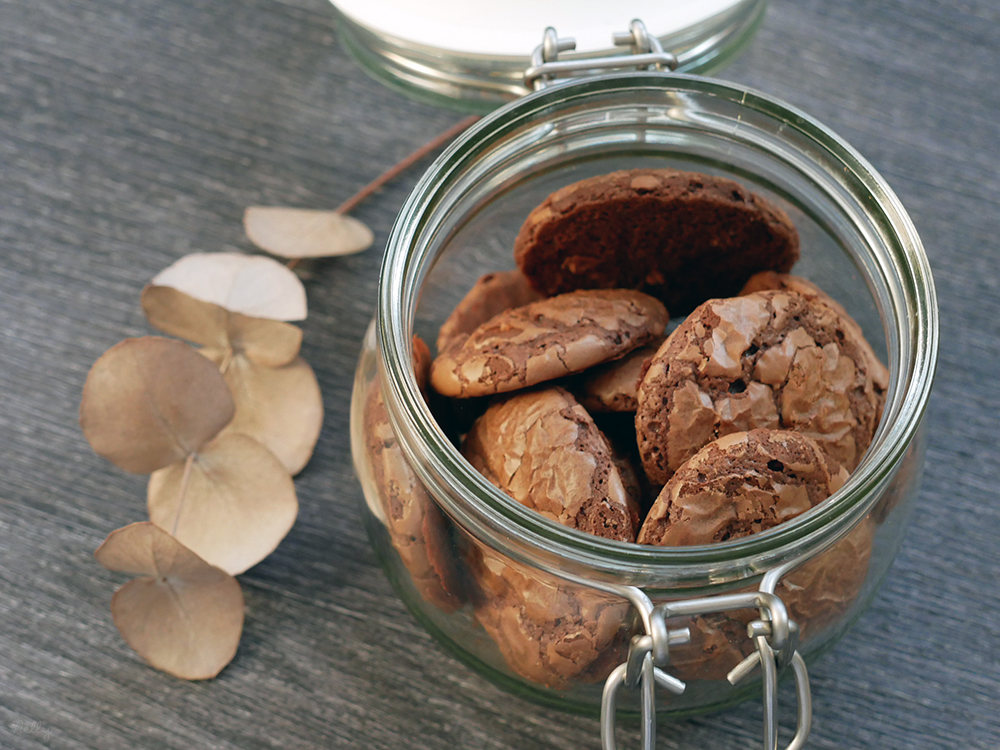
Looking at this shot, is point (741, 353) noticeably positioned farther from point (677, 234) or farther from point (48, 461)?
point (48, 461)

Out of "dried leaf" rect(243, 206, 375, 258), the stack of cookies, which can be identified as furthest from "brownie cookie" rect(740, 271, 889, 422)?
"dried leaf" rect(243, 206, 375, 258)

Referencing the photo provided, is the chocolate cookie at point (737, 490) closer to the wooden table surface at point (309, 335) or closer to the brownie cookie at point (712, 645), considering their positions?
the brownie cookie at point (712, 645)

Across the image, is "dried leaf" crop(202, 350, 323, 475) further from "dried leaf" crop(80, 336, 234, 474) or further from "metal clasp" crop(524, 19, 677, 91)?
"metal clasp" crop(524, 19, 677, 91)

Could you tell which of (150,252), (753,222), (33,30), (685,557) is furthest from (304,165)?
(685,557)

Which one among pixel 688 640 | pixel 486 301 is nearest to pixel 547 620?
pixel 688 640

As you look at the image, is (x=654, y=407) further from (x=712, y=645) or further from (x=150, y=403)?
(x=150, y=403)
